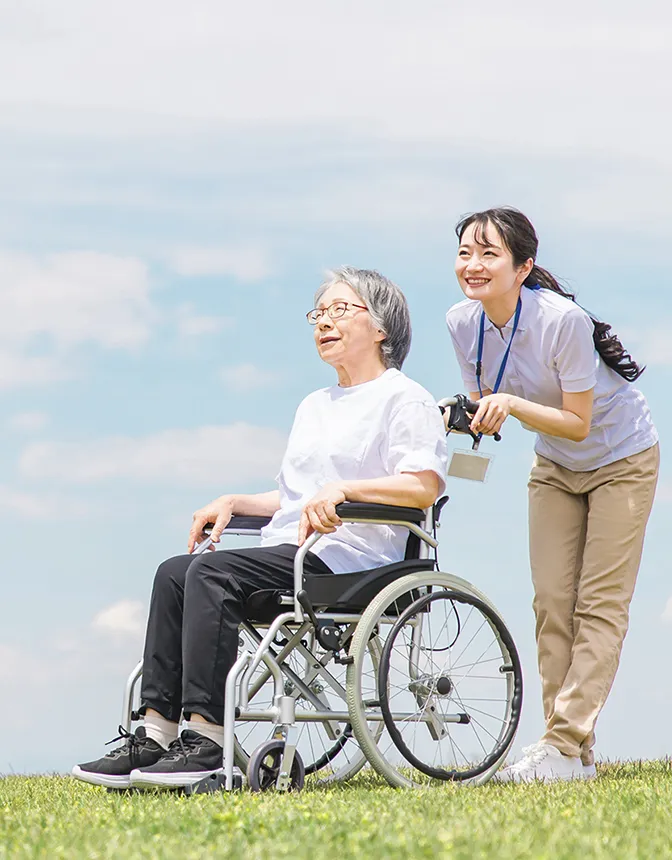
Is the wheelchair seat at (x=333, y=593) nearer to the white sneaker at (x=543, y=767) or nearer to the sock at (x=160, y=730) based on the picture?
the sock at (x=160, y=730)

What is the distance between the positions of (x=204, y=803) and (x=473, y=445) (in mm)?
1503

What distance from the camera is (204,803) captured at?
317 cm

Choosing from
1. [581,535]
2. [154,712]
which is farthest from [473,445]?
[154,712]

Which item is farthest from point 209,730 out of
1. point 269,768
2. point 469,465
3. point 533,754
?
point 533,754

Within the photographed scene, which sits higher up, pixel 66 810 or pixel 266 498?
pixel 266 498

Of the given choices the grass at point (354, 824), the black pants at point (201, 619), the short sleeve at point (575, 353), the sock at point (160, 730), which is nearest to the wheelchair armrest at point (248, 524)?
the black pants at point (201, 619)

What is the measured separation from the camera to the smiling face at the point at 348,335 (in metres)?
3.97

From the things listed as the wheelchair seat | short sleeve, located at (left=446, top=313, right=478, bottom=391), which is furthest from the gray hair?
the wheelchair seat

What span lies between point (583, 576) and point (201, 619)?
156cm

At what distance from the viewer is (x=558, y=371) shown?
13.6ft

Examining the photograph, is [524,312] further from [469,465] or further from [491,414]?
[469,465]

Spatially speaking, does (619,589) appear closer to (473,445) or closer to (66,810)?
(473,445)

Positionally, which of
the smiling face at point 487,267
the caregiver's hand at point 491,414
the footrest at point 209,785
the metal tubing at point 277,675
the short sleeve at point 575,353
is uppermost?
the smiling face at point 487,267

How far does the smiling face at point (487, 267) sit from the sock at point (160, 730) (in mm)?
1759
